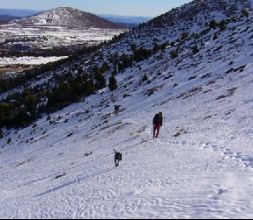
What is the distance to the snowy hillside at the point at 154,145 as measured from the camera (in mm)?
17109

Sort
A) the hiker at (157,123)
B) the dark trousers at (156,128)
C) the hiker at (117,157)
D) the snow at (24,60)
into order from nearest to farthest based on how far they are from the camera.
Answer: the hiker at (117,157)
the hiker at (157,123)
the dark trousers at (156,128)
the snow at (24,60)

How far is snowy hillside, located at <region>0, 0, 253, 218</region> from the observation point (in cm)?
1711

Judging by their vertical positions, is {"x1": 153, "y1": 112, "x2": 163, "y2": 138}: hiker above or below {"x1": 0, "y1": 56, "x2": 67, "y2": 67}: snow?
above

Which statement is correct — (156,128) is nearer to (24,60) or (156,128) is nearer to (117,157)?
(117,157)

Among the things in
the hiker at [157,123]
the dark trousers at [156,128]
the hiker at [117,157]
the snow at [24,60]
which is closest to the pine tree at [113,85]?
the hiker at [157,123]

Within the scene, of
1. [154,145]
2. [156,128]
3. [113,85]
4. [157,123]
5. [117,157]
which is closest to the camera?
[117,157]

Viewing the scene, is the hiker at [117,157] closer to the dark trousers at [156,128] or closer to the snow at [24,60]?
the dark trousers at [156,128]

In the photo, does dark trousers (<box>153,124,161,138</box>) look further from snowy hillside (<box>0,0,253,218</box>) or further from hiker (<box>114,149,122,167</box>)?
hiker (<box>114,149,122,167</box>)

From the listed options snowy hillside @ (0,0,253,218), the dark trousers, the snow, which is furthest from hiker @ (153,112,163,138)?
the snow

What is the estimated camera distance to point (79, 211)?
17078 mm

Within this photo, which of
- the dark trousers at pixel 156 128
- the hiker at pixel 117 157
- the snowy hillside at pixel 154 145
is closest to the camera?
the snowy hillside at pixel 154 145

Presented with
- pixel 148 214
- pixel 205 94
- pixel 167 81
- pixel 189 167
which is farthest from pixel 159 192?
pixel 167 81

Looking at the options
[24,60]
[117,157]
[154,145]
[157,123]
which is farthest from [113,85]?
[24,60]

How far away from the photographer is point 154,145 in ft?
91.0
